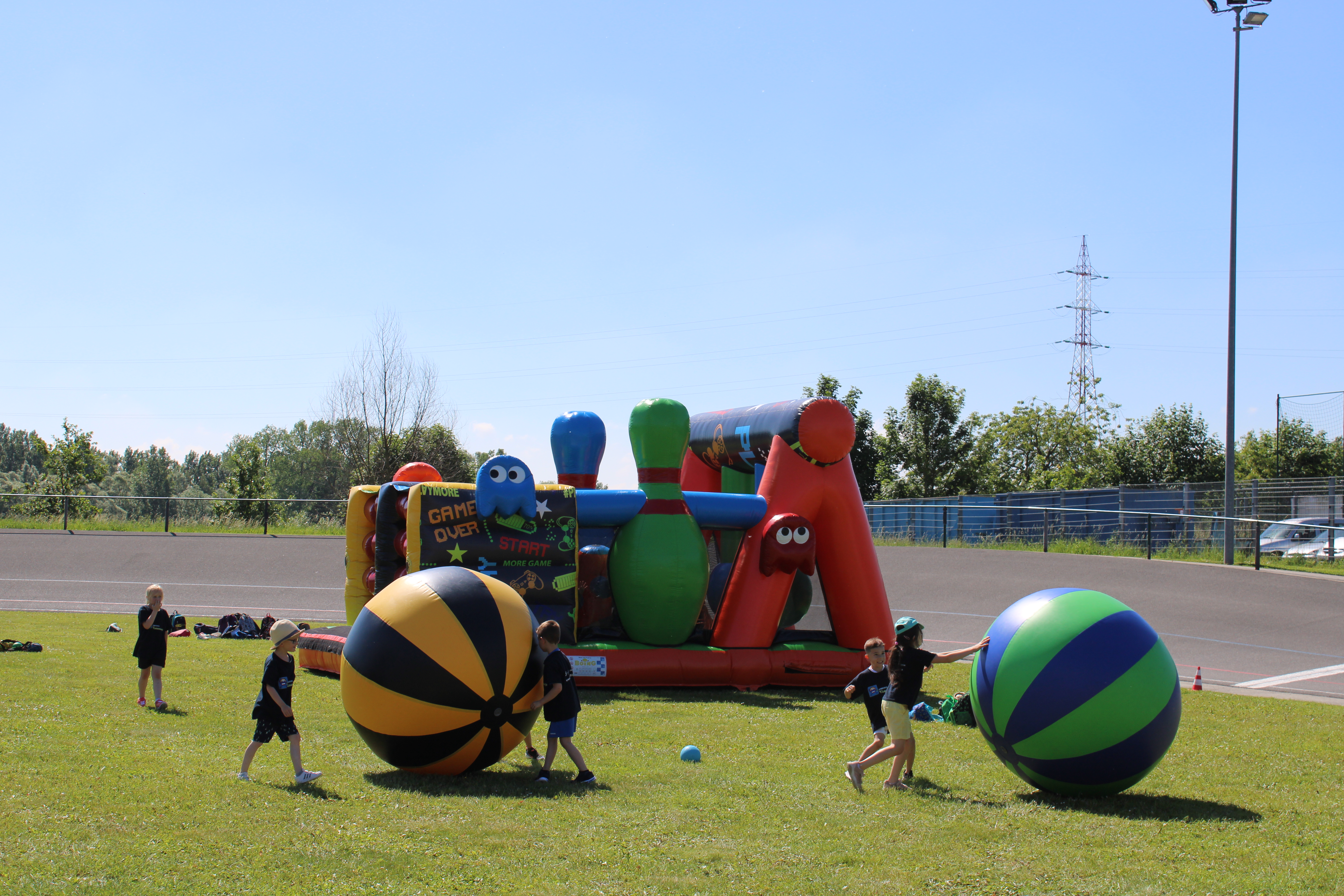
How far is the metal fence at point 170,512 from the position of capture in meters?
29.9

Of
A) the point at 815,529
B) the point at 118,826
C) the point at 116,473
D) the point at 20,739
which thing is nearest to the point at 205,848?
the point at 118,826

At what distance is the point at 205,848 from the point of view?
5516 millimetres

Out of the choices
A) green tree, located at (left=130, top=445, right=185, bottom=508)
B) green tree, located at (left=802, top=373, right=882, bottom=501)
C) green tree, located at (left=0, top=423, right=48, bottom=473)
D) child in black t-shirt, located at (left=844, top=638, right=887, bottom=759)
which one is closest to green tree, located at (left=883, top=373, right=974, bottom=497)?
green tree, located at (left=802, top=373, right=882, bottom=501)

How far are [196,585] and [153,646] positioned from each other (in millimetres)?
15344

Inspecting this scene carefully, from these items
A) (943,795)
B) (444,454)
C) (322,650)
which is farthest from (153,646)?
(444,454)

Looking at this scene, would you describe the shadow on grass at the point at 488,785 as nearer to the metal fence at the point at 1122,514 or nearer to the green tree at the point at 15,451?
the metal fence at the point at 1122,514

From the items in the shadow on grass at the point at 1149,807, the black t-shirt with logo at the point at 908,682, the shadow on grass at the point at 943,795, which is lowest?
the shadow on grass at the point at 943,795

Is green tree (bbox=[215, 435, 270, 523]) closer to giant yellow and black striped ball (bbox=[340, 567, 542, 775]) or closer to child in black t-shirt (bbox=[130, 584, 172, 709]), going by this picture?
child in black t-shirt (bbox=[130, 584, 172, 709])

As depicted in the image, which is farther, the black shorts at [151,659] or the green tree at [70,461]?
the green tree at [70,461]

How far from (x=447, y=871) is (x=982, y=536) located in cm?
2667

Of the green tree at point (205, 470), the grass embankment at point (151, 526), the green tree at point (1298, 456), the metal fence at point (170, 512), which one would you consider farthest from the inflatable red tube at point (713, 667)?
the green tree at point (205, 470)

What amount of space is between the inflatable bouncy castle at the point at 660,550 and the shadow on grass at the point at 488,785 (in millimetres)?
5118

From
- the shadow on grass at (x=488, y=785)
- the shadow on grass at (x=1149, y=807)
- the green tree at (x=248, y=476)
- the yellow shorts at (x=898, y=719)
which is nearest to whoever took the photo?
the shadow on grass at (x=1149, y=807)

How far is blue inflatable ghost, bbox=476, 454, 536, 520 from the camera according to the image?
42.2 feet
